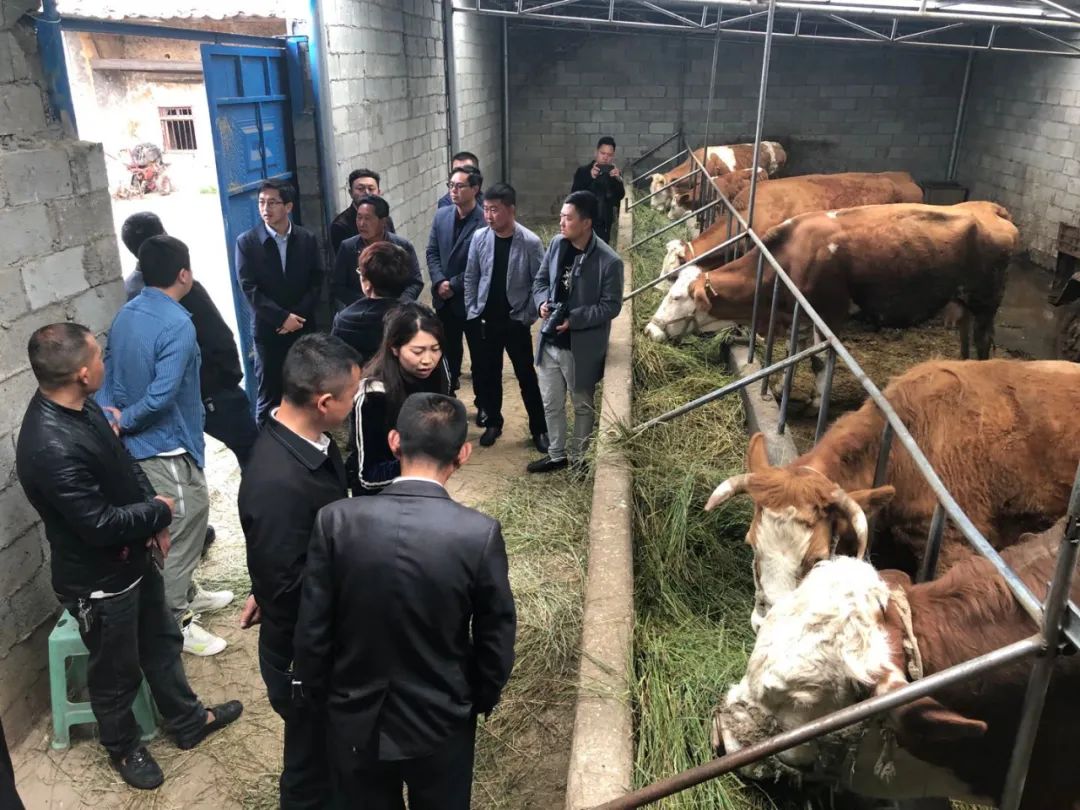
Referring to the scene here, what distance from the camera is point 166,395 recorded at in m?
3.41

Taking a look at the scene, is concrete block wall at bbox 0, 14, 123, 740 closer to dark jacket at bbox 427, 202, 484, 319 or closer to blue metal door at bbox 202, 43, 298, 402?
blue metal door at bbox 202, 43, 298, 402

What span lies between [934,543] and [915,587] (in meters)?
0.45

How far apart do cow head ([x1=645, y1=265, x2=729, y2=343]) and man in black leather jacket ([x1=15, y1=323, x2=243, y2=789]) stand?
16.3ft

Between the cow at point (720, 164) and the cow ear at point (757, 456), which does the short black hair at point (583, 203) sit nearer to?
the cow ear at point (757, 456)

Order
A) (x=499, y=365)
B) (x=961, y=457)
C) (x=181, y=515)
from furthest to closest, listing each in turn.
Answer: (x=499, y=365)
(x=961, y=457)
(x=181, y=515)

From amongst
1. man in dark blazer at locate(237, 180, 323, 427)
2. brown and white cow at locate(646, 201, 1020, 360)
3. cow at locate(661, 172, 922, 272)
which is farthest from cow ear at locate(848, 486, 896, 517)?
cow at locate(661, 172, 922, 272)

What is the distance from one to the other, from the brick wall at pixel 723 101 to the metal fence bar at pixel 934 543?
14382 millimetres

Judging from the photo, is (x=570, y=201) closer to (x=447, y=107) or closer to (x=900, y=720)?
(x=900, y=720)

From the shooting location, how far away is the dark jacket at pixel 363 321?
4328mm

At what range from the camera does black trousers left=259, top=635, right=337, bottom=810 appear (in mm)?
2490

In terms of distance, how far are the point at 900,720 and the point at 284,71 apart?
6.06m

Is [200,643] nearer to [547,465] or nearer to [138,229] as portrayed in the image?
[138,229]

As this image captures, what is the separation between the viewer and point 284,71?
6.23 m

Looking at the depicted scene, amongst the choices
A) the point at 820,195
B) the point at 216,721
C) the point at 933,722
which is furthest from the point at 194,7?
the point at 820,195
